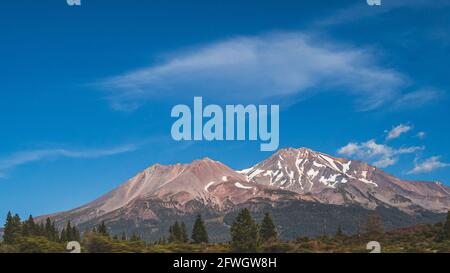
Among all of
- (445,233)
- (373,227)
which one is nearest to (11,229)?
(373,227)

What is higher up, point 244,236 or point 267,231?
point 267,231

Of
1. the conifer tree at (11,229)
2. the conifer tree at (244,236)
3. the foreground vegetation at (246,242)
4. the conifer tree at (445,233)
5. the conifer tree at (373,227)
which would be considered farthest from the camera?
the conifer tree at (373,227)

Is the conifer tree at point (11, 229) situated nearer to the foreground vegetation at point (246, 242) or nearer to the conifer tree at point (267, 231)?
the foreground vegetation at point (246, 242)

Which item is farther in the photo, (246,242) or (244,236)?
(244,236)

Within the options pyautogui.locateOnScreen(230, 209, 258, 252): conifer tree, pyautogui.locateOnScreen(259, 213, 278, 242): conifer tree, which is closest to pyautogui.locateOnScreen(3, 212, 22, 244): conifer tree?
pyautogui.locateOnScreen(230, 209, 258, 252): conifer tree

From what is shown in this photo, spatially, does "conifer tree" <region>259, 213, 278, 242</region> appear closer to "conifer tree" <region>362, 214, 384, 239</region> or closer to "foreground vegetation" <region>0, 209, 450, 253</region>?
"foreground vegetation" <region>0, 209, 450, 253</region>

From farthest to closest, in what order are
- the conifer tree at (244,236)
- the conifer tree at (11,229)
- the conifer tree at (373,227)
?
1. the conifer tree at (373,227)
2. the conifer tree at (11,229)
3. the conifer tree at (244,236)

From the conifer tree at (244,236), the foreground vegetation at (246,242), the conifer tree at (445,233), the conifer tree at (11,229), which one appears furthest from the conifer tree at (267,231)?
the conifer tree at (11,229)

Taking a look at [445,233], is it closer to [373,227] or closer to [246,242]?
[373,227]

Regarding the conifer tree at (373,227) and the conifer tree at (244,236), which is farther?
the conifer tree at (373,227)
